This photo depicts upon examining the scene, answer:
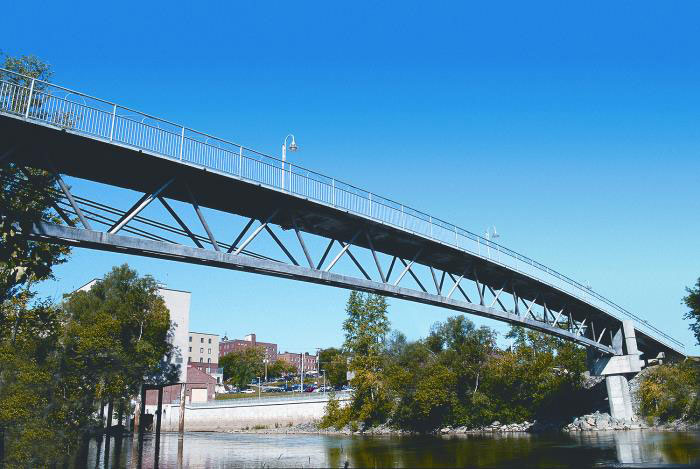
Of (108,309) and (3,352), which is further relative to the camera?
(108,309)

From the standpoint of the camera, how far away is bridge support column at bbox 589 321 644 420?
48.7 m

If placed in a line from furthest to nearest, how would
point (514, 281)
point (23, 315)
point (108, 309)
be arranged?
point (108, 309)
point (514, 281)
point (23, 315)

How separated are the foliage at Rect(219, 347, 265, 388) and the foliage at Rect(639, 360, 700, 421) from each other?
10647 cm

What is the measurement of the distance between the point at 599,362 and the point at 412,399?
61.4 ft

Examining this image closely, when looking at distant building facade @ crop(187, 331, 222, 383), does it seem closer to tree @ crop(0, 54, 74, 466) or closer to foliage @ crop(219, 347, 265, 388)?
foliage @ crop(219, 347, 265, 388)

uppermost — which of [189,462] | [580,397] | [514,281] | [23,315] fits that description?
[514,281]

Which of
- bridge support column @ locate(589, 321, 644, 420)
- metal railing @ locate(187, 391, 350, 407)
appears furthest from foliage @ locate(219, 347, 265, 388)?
bridge support column @ locate(589, 321, 644, 420)

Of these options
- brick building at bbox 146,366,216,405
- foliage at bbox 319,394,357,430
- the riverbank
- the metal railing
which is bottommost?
the riverbank

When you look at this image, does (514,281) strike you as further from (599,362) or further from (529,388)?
(529,388)

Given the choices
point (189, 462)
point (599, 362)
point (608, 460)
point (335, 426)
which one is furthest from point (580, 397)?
point (189, 462)

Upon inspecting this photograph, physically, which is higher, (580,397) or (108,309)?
(108,309)

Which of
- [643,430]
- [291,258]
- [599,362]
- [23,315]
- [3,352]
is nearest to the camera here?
[291,258]

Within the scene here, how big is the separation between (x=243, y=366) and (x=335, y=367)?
68723 millimetres

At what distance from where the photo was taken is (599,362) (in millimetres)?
50188
